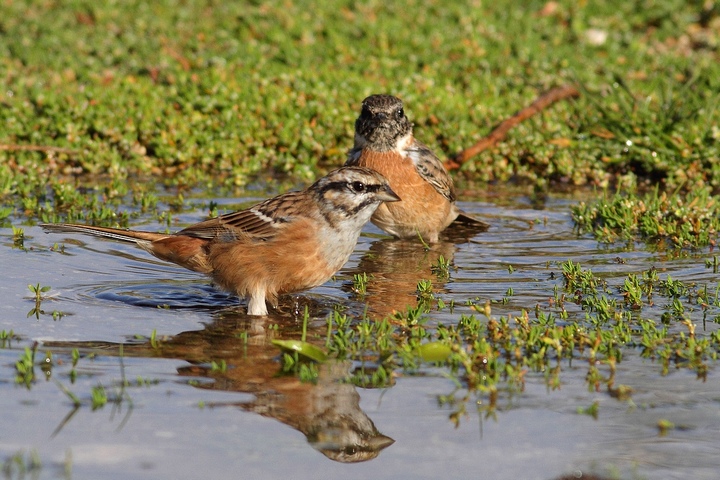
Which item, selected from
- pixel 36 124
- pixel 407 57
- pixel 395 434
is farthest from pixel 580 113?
pixel 395 434

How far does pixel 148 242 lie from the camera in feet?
27.0

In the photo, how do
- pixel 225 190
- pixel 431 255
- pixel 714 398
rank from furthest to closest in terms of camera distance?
1. pixel 225 190
2. pixel 431 255
3. pixel 714 398

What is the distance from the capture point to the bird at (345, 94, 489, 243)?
1024 centimetres

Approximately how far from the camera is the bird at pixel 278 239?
7.71m

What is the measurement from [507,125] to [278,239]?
517 cm

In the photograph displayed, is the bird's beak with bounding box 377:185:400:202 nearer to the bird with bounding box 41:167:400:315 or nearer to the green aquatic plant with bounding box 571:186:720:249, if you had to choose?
the bird with bounding box 41:167:400:315

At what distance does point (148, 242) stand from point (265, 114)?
4.78 meters

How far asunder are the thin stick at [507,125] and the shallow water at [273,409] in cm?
426

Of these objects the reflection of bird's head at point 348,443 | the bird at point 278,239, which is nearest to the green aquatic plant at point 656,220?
the bird at point 278,239

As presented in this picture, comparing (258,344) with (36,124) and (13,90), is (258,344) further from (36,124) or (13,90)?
(13,90)

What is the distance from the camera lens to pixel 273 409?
550 cm

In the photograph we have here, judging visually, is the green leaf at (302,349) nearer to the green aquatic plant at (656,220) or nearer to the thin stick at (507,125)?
the green aquatic plant at (656,220)

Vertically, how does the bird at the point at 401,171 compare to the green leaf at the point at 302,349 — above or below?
above

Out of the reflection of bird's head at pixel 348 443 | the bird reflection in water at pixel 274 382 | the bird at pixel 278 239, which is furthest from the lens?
the bird at pixel 278 239
